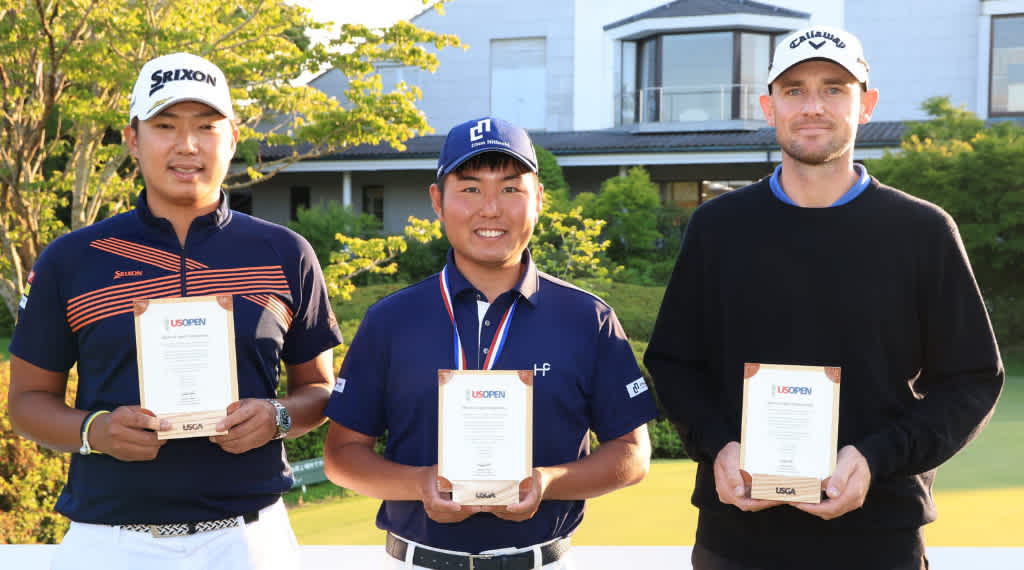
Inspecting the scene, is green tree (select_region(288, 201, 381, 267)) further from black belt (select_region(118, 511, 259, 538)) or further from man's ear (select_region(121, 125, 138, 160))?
black belt (select_region(118, 511, 259, 538))

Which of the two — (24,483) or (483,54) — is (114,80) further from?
(483,54)

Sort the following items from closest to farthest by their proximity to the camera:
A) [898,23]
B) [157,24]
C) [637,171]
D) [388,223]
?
[157,24]
[637,171]
[898,23]
[388,223]

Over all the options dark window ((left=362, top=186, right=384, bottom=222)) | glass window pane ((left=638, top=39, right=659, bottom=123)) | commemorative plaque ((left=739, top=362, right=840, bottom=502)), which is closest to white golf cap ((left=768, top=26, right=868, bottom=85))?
commemorative plaque ((left=739, top=362, right=840, bottom=502))

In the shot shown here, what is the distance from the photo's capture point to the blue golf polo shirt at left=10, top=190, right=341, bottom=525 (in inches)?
112

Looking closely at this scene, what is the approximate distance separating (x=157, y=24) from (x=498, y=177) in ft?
25.0

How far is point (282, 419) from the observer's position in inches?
114

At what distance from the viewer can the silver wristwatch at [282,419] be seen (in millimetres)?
2898

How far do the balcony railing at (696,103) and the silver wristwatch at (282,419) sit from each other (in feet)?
77.1

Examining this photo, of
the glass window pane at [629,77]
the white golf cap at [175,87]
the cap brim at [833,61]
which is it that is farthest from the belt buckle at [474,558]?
the glass window pane at [629,77]

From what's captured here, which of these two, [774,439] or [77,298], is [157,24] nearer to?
[77,298]

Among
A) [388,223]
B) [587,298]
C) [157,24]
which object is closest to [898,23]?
[388,223]

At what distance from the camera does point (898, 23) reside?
24938 millimetres

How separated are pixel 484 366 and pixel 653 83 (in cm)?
2416

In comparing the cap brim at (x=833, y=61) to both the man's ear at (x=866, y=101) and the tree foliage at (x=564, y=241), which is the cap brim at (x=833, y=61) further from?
the tree foliage at (x=564, y=241)
